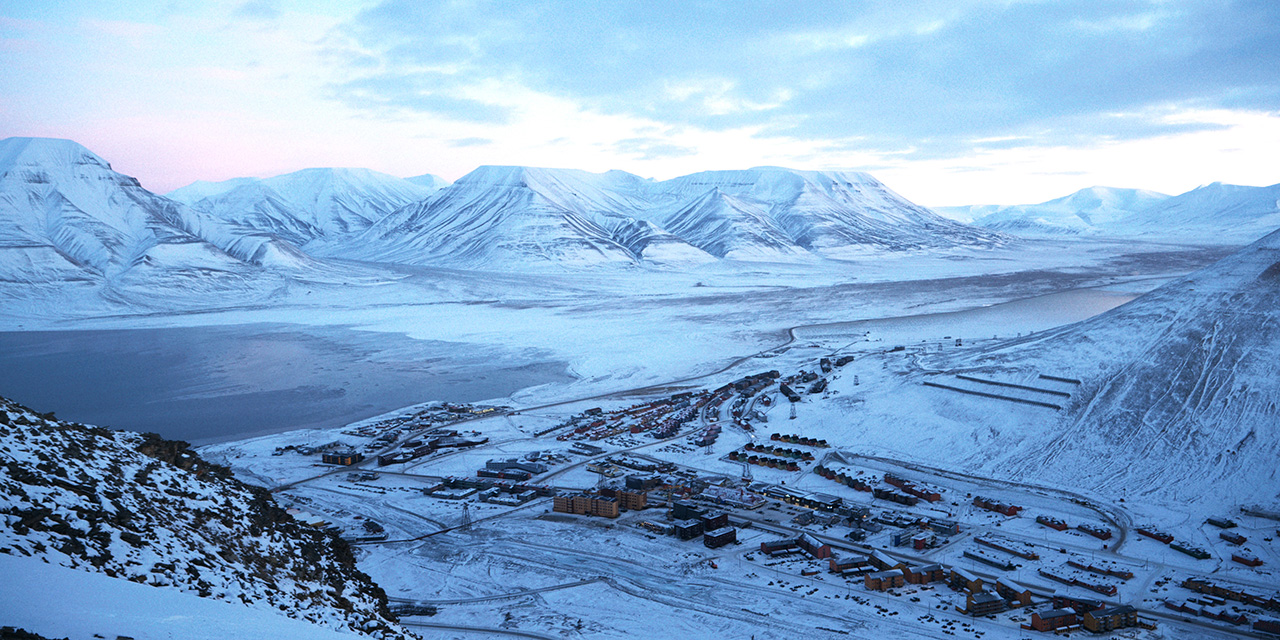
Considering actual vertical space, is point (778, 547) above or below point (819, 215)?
below

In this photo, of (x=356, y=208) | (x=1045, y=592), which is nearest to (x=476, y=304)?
(x=1045, y=592)

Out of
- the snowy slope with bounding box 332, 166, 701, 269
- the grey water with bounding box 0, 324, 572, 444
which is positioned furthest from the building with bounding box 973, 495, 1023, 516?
the snowy slope with bounding box 332, 166, 701, 269

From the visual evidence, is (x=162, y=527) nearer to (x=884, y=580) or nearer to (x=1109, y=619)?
(x=884, y=580)

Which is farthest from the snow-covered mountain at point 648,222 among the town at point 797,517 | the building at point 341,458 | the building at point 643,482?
the building at point 643,482

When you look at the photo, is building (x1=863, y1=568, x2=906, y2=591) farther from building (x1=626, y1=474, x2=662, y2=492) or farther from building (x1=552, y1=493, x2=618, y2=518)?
building (x1=626, y1=474, x2=662, y2=492)

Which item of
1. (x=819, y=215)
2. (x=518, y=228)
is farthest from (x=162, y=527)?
(x=819, y=215)
